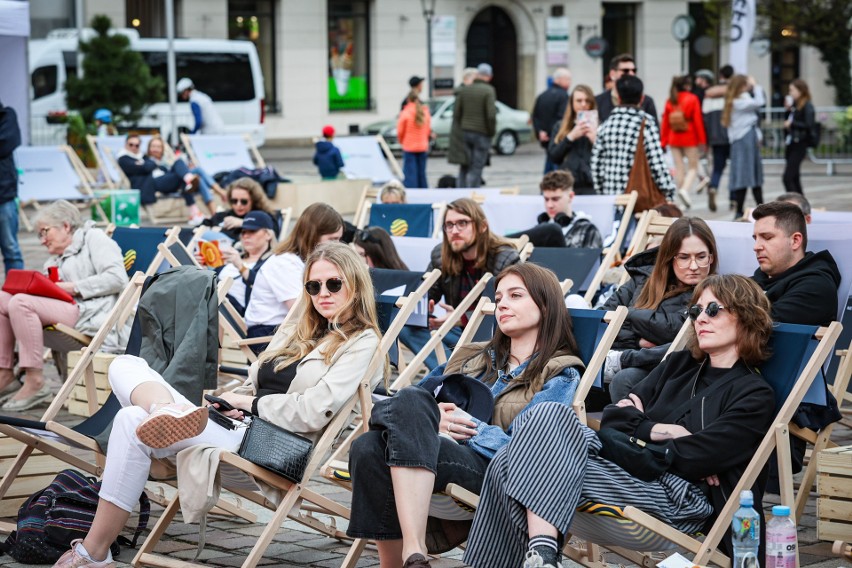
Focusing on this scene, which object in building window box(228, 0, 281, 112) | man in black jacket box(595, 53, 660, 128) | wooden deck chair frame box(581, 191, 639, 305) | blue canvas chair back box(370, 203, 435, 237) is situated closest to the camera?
wooden deck chair frame box(581, 191, 639, 305)

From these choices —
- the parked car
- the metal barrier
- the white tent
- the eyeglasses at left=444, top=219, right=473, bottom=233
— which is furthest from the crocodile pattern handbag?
the parked car

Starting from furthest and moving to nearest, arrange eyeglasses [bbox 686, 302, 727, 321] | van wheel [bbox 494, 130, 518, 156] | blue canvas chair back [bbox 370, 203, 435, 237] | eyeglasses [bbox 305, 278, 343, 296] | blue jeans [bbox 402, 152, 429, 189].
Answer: van wheel [bbox 494, 130, 518, 156], blue jeans [bbox 402, 152, 429, 189], blue canvas chair back [bbox 370, 203, 435, 237], eyeglasses [bbox 305, 278, 343, 296], eyeglasses [bbox 686, 302, 727, 321]

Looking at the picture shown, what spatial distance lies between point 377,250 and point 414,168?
32.0 ft

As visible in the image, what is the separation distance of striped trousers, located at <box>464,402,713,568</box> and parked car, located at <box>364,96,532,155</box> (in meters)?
23.8

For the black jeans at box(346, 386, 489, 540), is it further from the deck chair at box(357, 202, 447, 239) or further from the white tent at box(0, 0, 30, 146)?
the white tent at box(0, 0, 30, 146)

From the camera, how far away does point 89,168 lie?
20406mm

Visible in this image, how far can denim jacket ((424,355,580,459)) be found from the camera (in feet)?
15.0

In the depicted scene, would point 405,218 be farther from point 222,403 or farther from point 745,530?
point 745,530

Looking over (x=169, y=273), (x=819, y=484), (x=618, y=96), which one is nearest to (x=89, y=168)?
(x=618, y=96)

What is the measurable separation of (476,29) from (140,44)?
12315 millimetres

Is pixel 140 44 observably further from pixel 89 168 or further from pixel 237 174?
pixel 237 174

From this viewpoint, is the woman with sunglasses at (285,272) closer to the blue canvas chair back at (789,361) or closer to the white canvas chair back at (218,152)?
the blue canvas chair back at (789,361)

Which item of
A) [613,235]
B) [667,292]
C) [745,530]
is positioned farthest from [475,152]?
[745,530]

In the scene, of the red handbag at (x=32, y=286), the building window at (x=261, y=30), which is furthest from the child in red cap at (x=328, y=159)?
the building window at (x=261, y=30)
